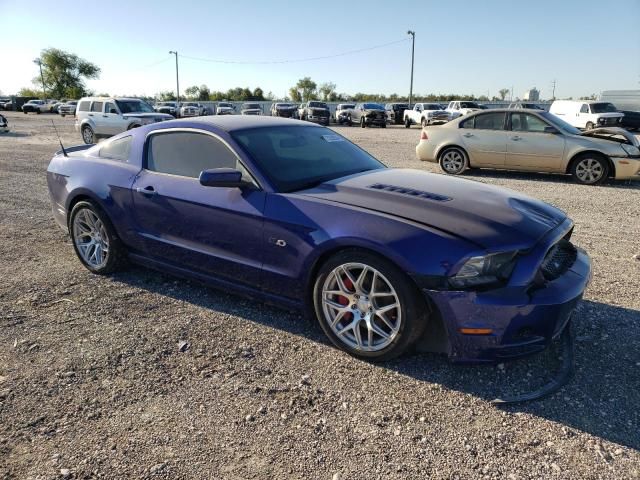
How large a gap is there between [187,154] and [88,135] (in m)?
17.8

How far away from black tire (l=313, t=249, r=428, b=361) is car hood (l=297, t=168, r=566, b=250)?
33 centimetres

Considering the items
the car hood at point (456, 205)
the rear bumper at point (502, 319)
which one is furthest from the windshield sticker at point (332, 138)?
the rear bumper at point (502, 319)

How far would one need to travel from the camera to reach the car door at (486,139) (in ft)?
33.7

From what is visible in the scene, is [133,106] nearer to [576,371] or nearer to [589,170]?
[589,170]

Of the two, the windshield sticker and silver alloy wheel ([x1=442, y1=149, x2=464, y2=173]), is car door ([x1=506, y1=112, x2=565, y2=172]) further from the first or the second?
the windshield sticker

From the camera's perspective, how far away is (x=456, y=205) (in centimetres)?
315

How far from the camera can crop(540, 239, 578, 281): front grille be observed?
9.66ft

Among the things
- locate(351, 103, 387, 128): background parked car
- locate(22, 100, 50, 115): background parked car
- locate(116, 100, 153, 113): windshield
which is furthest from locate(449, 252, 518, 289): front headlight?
locate(22, 100, 50, 115): background parked car

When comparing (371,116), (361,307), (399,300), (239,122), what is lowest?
(361,307)

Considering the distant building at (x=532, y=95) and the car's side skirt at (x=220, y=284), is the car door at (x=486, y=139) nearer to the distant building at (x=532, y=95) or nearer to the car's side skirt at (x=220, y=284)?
the car's side skirt at (x=220, y=284)

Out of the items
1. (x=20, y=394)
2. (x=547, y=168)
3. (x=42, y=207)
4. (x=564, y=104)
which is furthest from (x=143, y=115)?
(x=564, y=104)

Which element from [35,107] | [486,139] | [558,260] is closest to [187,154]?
[558,260]

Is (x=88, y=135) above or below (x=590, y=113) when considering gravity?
below

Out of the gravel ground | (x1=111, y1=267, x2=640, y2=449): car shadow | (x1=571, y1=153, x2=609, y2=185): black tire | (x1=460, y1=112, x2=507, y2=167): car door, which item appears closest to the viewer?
the gravel ground
